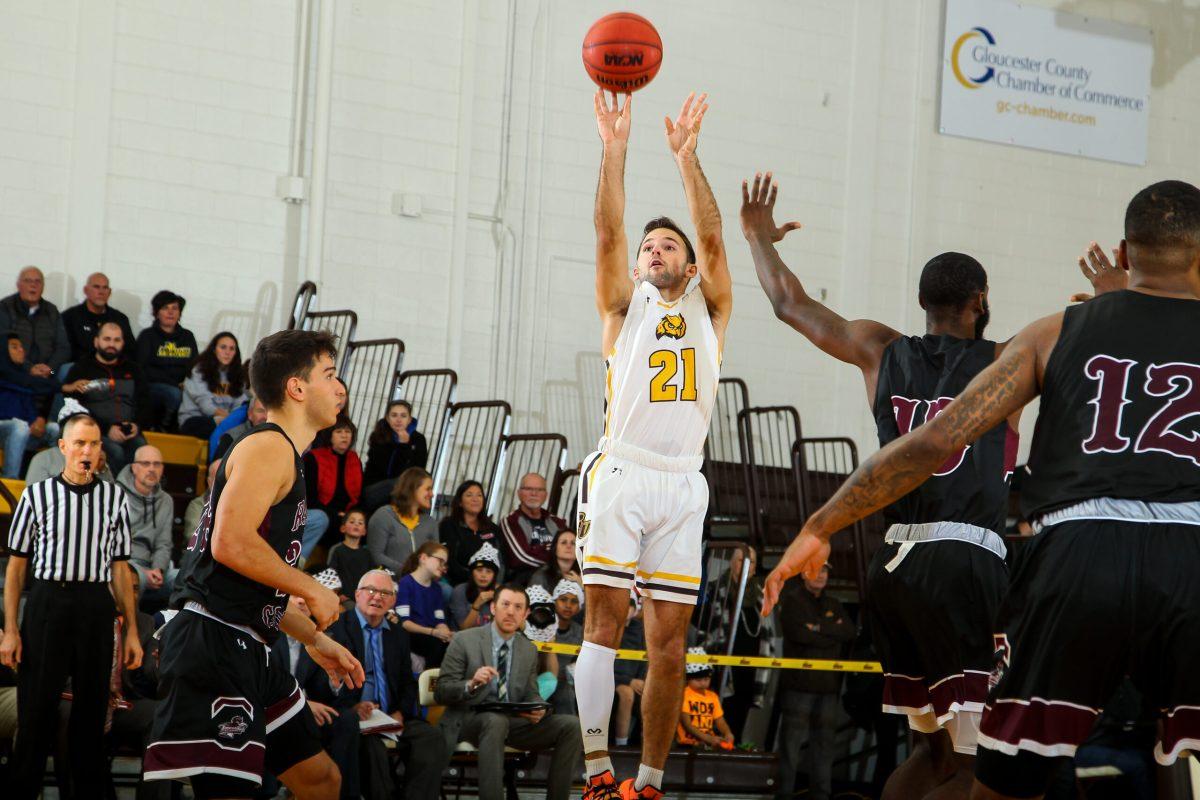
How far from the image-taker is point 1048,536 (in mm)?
3525

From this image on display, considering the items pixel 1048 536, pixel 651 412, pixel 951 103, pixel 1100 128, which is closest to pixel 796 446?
pixel 951 103

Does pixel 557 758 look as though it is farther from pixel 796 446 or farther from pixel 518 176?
pixel 518 176

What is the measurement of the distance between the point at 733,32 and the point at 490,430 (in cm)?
484

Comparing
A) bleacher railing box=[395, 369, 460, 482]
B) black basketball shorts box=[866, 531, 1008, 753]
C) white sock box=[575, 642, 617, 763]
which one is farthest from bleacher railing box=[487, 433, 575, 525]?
black basketball shorts box=[866, 531, 1008, 753]

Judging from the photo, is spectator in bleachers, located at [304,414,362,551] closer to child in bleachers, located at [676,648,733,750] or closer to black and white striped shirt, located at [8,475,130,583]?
child in bleachers, located at [676,648,733,750]

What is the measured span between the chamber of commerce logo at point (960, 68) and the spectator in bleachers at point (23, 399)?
382 inches

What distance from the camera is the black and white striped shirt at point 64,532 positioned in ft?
24.5

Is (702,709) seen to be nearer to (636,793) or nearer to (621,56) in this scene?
(636,793)

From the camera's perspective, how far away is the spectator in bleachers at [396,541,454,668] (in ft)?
31.0

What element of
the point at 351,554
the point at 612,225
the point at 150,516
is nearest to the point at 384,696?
the point at 351,554

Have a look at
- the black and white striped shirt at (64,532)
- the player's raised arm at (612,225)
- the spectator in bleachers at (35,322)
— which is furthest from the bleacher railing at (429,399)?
the player's raised arm at (612,225)

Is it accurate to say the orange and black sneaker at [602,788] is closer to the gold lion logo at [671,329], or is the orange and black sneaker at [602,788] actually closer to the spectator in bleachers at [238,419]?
the gold lion logo at [671,329]

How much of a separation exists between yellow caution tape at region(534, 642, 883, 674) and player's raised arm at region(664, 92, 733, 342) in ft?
12.3

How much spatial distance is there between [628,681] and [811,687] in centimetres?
168
